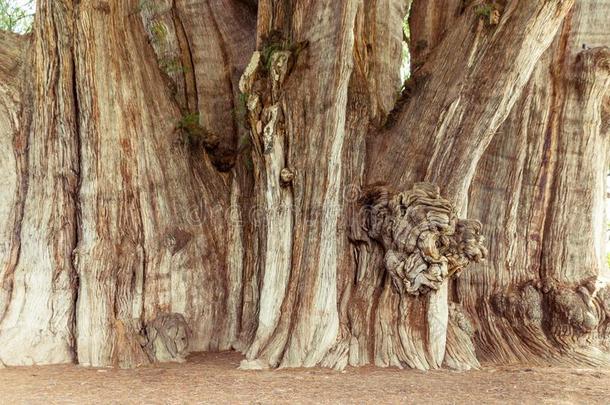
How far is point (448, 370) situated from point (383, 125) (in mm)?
2225

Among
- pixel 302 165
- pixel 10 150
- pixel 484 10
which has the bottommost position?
pixel 302 165

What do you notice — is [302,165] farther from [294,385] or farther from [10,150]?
[10,150]

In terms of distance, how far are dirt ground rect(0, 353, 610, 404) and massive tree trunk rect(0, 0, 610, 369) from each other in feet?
0.97

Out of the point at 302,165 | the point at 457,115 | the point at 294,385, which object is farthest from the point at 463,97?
the point at 294,385

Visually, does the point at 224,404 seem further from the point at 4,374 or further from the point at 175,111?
the point at 175,111

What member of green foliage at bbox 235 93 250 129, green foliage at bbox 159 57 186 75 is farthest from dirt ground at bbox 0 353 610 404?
green foliage at bbox 159 57 186 75

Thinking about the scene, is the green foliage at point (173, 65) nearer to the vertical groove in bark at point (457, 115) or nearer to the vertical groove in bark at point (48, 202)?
the vertical groove in bark at point (48, 202)

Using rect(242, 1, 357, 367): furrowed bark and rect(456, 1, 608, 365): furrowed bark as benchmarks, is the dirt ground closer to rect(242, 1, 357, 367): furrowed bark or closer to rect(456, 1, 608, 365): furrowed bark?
rect(242, 1, 357, 367): furrowed bark

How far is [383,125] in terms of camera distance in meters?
5.78

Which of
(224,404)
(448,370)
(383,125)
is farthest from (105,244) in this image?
(448,370)

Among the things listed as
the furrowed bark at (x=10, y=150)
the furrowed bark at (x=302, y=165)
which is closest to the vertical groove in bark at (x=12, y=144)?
the furrowed bark at (x=10, y=150)

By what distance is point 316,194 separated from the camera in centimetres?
525

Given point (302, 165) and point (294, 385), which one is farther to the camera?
point (302, 165)

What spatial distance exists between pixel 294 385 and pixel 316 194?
1642 mm
